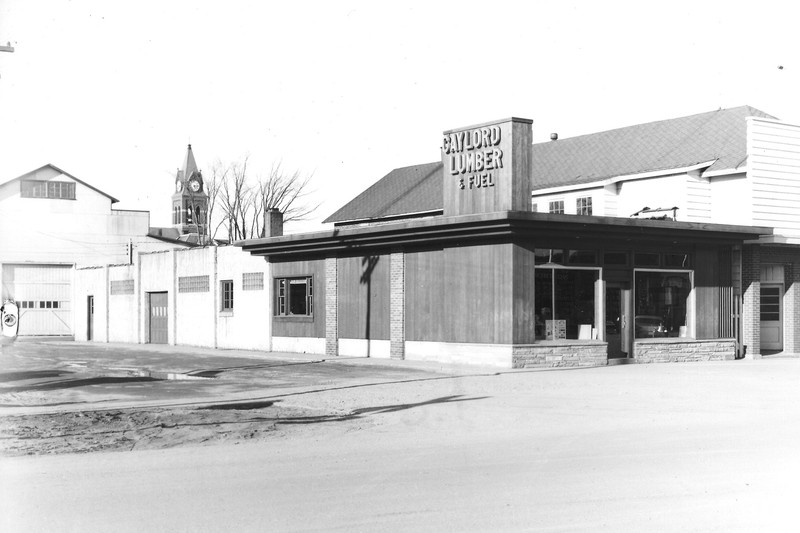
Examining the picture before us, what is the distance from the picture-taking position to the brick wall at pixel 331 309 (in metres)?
29.7

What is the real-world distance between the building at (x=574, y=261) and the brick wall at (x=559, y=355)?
3 centimetres

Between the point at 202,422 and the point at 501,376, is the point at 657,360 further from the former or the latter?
the point at 202,422

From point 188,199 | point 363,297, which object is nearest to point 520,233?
point 363,297

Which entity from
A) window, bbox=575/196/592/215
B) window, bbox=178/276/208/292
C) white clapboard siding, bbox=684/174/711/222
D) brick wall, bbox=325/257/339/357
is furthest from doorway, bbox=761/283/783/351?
window, bbox=178/276/208/292

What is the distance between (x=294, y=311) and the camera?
104ft

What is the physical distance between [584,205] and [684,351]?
317 inches

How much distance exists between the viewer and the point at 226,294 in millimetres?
35375

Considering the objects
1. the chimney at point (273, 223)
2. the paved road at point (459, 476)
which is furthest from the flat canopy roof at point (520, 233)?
the paved road at point (459, 476)

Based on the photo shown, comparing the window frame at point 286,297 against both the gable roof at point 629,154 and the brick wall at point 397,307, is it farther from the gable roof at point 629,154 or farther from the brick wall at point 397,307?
the gable roof at point 629,154

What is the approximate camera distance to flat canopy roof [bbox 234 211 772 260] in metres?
23.8

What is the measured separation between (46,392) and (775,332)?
22532 mm

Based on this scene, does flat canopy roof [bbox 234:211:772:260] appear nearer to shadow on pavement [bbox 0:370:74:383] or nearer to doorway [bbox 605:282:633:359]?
doorway [bbox 605:282:633:359]

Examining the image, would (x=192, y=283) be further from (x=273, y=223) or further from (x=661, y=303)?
(x=661, y=303)

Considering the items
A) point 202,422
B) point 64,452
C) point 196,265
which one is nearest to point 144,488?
point 64,452
